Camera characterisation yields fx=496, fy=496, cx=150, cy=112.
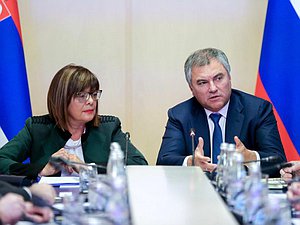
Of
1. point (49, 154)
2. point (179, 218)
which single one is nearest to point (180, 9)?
point (49, 154)

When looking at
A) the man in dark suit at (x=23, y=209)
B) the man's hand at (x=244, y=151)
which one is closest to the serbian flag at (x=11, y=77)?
the man's hand at (x=244, y=151)

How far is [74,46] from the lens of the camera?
138 inches

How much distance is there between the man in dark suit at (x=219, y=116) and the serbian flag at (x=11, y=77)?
3.26 feet

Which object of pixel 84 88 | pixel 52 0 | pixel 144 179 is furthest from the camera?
pixel 52 0

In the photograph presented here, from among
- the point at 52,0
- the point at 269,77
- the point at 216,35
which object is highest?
the point at 52,0

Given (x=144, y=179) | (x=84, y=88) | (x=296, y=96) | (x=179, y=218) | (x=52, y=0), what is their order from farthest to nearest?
(x=52, y=0) < (x=296, y=96) < (x=84, y=88) < (x=144, y=179) < (x=179, y=218)

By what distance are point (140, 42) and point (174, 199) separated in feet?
8.04

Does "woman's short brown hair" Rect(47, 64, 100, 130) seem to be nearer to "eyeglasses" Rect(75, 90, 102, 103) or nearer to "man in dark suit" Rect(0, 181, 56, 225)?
"eyeglasses" Rect(75, 90, 102, 103)

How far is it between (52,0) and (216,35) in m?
1.19

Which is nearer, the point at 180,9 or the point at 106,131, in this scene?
the point at 106,131

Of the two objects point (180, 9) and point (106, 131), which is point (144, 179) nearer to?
point (106, 131)

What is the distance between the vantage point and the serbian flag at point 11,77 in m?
3.04

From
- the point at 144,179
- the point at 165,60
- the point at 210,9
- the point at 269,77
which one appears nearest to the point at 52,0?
the point at 165,60

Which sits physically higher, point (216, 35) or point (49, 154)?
point (216, 35)
